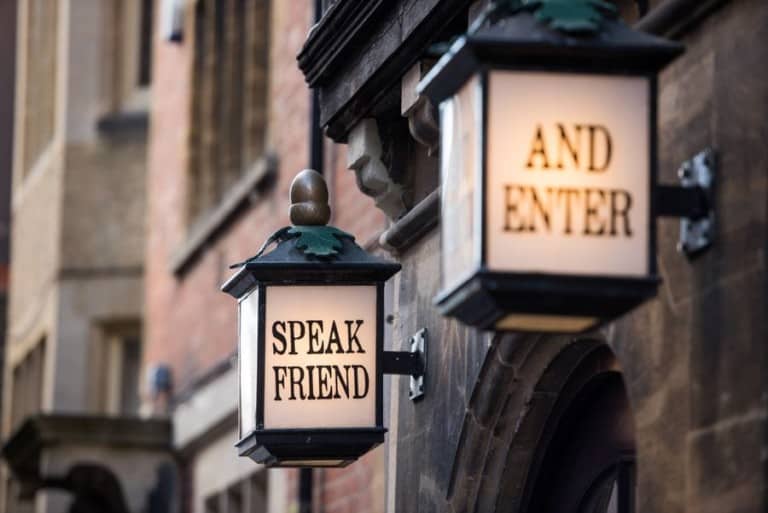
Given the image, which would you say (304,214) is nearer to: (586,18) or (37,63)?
(586,18)

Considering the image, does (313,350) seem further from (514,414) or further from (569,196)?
(569,196)

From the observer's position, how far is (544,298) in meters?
5.14

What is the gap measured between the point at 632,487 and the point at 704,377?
3.90 feet

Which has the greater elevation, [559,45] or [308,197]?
[308,197]

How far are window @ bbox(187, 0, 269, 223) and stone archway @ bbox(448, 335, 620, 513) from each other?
9.12 meters

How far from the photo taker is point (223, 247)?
1702 cm

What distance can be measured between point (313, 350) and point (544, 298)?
89.7 inches

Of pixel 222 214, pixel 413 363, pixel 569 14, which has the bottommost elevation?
pixel 413 363

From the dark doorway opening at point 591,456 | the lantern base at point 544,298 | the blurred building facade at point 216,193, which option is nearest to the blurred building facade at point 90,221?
the blurred building facade at point 216,193

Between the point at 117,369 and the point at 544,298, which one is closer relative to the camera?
the point at 544,298

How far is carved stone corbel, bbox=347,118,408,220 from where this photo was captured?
866 cm

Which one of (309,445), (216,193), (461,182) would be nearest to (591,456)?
(309,445)

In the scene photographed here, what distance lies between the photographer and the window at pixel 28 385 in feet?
79.9

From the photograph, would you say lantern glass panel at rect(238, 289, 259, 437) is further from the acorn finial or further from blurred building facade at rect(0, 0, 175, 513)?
blurred building facade at rect(0, 0, 175, 513)
